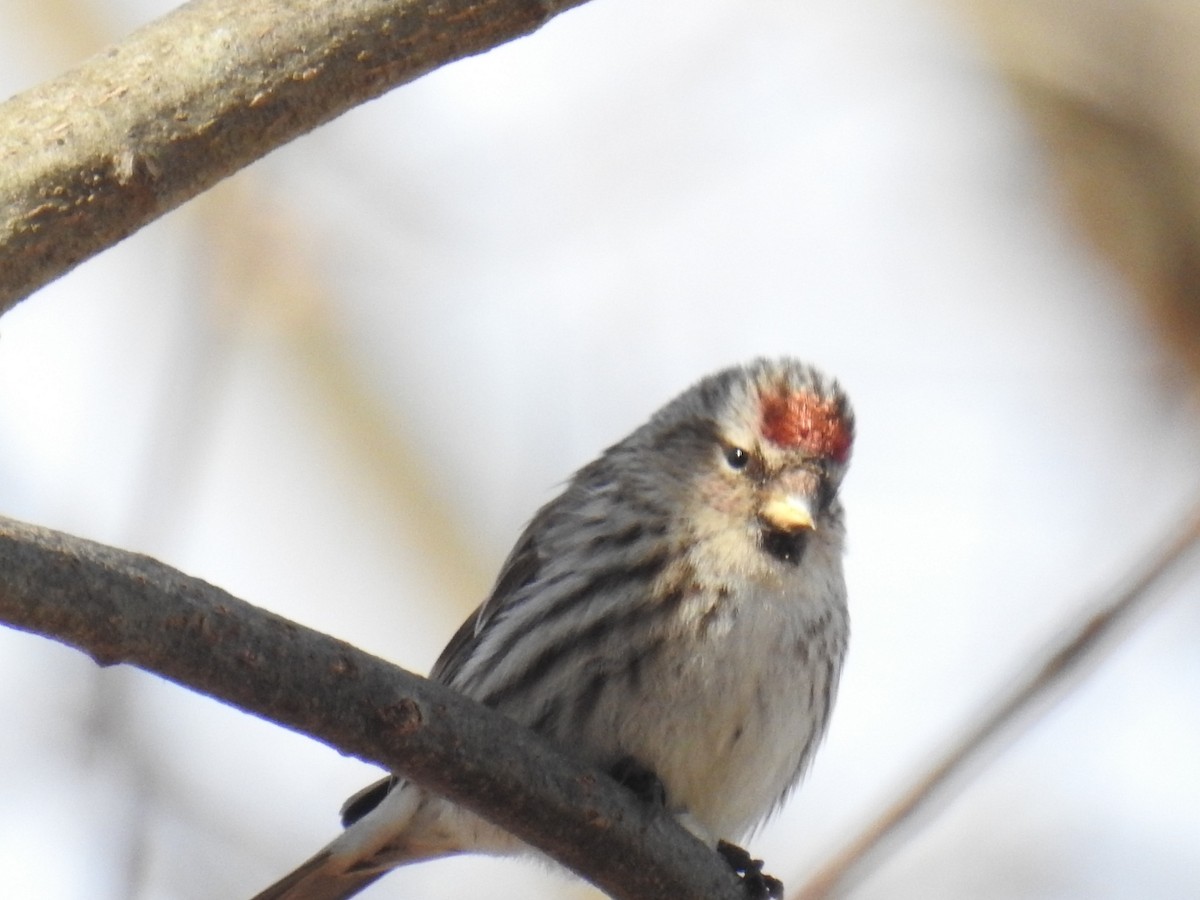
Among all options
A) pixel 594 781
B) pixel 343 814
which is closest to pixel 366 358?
pixel 343 814

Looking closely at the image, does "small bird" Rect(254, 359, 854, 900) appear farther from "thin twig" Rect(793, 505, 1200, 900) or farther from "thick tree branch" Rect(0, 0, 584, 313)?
"thick tree branch" Rect(0, 0, 584, 313)

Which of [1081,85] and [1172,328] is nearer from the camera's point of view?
[1172,328]

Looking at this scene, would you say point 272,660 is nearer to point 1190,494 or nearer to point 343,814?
point 1190,494

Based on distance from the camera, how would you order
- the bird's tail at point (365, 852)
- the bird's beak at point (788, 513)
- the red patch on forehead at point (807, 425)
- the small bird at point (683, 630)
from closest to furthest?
the small bird at point (683, 630), the bird's beak at point (788, 513), the red patch on forehead at point (807, 425), the bird's tail at point (365, 852)

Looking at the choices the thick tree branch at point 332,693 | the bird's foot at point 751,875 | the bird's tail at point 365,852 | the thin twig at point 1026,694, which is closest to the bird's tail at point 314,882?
A: the bird's tail at point 365,852

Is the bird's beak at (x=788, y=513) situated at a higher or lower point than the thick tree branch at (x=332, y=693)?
higher

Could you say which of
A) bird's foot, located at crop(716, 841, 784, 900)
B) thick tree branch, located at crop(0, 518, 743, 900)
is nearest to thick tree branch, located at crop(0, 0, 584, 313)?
thick tree branch, located at crop(0, 518, 743, 900)

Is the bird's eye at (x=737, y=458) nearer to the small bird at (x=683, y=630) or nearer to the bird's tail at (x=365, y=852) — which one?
the small bird at (x=683, y=630)
